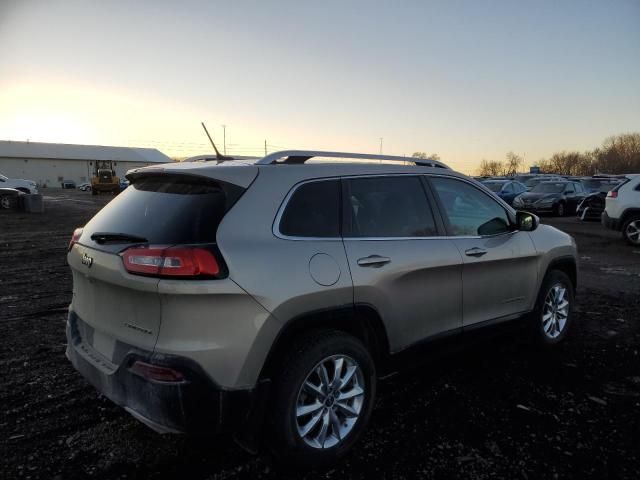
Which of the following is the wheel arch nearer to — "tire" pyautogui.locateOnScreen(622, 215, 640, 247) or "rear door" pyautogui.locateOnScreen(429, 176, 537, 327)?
"rear door" pyautogui.locateOnScreen(429, 176, 537, 327)

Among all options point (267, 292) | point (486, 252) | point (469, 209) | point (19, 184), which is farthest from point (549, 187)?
point (19, 184)

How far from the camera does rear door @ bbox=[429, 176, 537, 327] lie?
11.1ft

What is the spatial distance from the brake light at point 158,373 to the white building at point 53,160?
93950 mm

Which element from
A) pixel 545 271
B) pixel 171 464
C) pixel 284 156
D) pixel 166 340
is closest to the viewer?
pixel 166 340

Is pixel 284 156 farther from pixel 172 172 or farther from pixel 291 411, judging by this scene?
pixel 291 411

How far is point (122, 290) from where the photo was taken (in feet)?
7.75

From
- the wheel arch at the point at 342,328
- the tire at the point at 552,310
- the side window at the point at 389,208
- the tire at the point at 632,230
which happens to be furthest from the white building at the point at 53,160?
the wheel arch at the point at 342,328

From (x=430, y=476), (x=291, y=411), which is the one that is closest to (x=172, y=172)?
(x=291, y=411)

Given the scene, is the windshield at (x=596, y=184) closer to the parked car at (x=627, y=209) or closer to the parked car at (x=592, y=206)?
the parked car at (x=592, y=206)

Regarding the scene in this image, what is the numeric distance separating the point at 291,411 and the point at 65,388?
81.7 inches

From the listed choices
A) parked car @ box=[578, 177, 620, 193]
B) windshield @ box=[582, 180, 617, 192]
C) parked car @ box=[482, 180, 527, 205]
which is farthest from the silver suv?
windshield @ box=[582, 180, 617, 192]

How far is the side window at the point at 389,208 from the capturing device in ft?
9.45

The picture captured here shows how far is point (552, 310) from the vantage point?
4363 mm

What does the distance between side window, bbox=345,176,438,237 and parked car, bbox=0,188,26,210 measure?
22.9 meters
